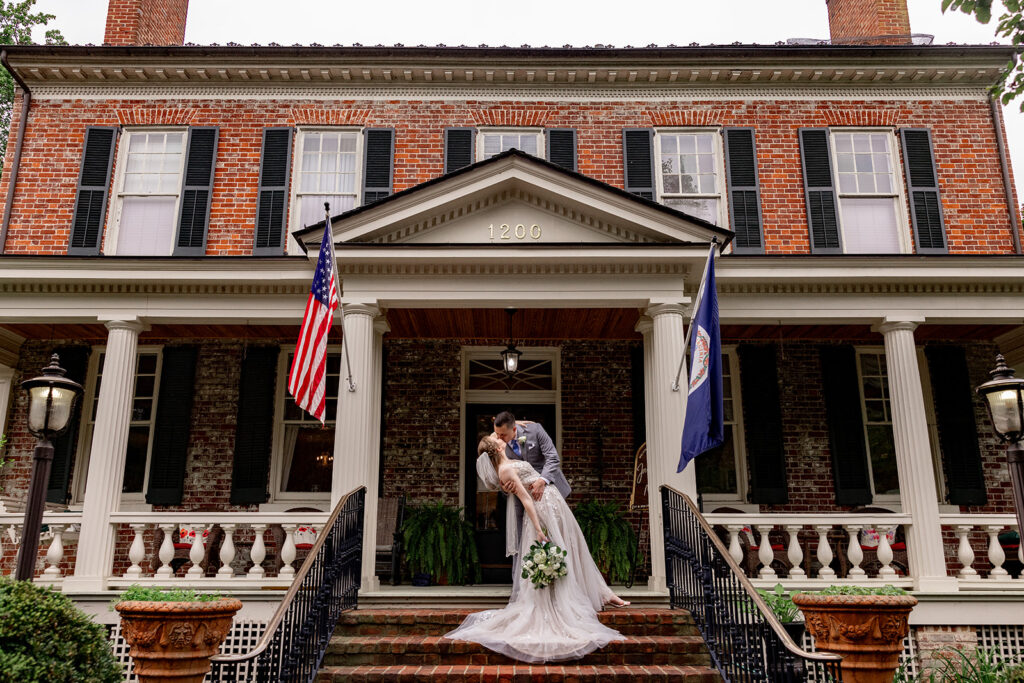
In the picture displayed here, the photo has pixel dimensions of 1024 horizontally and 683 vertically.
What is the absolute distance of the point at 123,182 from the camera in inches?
427

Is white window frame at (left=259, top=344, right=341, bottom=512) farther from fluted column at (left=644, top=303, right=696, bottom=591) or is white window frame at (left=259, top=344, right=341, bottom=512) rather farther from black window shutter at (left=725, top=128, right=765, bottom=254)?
black window shutter at (left=725, top=128, right=765, bottom=254)

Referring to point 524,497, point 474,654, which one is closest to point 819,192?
point 524,497

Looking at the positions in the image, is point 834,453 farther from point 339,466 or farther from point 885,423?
point 339,466

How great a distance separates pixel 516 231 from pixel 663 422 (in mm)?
2651

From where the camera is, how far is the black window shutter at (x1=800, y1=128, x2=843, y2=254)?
10531mm

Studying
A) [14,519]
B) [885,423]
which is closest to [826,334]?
[885,423]

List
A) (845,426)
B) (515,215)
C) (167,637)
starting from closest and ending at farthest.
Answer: (167,637)
(515,215)
(845,426)

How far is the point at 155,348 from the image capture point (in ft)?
36.9

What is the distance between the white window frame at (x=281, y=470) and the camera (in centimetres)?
1059

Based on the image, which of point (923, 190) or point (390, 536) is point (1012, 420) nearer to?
point (923, 190)

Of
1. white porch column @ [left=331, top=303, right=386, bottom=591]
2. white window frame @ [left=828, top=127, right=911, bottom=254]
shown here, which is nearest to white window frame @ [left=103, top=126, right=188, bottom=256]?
white porch column @ [left=331, top=303, right=386, bottom=591]

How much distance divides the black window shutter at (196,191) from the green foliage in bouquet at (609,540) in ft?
20.1

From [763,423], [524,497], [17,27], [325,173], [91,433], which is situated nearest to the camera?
[524,497]

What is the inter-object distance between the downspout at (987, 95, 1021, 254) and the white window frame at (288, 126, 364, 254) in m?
8.52
